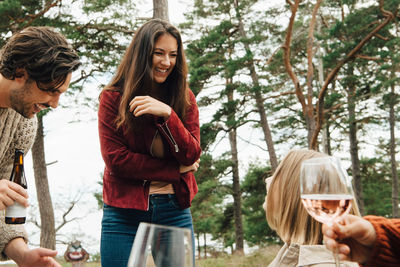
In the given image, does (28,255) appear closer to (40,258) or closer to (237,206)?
(40,258)

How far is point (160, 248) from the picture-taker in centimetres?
68

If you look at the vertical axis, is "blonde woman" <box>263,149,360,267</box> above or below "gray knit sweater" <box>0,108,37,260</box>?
below

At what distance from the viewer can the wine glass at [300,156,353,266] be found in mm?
940

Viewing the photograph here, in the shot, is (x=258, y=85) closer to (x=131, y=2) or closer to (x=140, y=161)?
(x=131, y=2)

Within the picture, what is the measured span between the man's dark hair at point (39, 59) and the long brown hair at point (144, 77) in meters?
0.33

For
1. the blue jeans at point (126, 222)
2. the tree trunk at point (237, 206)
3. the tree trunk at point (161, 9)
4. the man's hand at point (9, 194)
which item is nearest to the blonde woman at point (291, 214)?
the blue jeans at point (126, 222)

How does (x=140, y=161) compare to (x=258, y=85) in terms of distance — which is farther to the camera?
(x=258, y=85)

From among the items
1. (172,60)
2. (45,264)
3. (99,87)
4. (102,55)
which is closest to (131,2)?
(102,55)

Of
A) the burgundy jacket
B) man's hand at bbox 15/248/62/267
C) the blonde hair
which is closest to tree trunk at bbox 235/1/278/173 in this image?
the burgundy jacket

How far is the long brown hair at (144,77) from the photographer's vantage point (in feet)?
6.40

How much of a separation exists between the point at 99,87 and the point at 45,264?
8.49 m

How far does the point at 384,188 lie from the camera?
59.4 feet

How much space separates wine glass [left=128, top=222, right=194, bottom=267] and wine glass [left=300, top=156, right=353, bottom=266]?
42cm

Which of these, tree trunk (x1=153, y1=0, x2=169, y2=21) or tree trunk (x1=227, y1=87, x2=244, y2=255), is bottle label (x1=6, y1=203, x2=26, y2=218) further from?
tree trunk (x1=227, y1=87, x2=244, y2=255)
